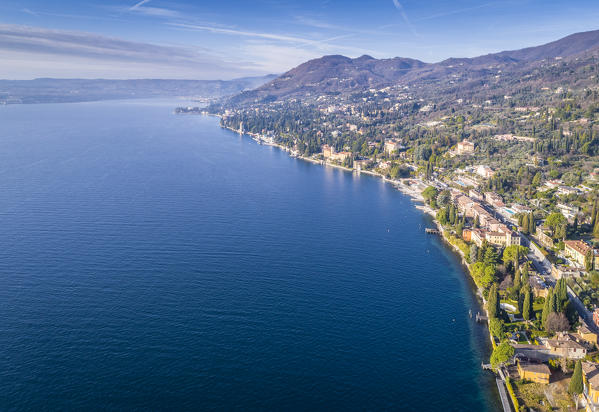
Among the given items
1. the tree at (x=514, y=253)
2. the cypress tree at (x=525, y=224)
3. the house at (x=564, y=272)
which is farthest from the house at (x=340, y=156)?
the house at (x=564, y=272)

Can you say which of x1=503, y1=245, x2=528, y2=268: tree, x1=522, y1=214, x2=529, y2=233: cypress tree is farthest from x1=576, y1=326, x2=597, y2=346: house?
x1=522, y1=214, x2=529, y2=233: cypress tree

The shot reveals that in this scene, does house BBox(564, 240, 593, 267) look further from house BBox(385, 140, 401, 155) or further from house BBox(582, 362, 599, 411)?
house BBox(385, 140, 401, 155)

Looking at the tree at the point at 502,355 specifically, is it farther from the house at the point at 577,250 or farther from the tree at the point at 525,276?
the house at the point at 577,250


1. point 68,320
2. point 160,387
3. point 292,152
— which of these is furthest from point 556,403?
point 292,152

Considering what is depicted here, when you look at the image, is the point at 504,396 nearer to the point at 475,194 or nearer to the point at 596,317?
the point at 596,317

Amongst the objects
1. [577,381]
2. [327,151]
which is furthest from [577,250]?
[327,151]

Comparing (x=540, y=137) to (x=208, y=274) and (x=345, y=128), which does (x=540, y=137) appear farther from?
(x=208, y=274)
